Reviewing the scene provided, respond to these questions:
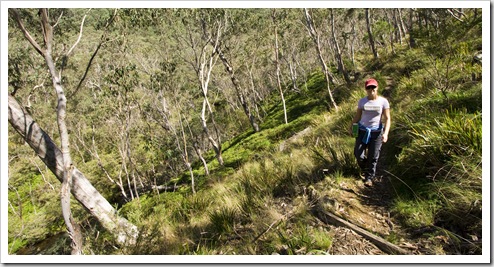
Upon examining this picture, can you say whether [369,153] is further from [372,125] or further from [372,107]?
[372,107]

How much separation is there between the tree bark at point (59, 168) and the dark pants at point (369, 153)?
399cm

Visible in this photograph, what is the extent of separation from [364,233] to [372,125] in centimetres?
158

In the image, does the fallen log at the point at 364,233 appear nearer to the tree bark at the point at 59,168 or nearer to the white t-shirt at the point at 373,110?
the white t-shirt at the point at 373,110

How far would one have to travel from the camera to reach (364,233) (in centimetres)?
302

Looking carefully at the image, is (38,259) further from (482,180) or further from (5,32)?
(482,180)

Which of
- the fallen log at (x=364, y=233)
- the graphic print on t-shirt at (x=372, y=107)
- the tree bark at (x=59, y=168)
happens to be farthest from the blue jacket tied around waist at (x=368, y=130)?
the tree bark at (x=59, y=168)

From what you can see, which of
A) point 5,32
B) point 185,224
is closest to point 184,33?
point 5,32

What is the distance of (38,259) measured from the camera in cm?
323

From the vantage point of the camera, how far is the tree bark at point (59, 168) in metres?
4.98

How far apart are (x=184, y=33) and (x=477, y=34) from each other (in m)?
16.4

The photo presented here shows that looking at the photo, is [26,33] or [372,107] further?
[26,33]

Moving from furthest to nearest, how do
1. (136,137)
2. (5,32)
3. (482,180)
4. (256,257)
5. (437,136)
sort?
(136,137) → (5,32) → (437,136) → (256,257) → (482,180)

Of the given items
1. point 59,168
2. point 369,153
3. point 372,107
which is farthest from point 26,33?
point 369,153

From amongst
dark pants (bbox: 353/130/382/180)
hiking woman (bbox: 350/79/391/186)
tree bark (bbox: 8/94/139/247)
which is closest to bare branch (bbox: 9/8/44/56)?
tree bark (bbox: 8/94/139/247)
